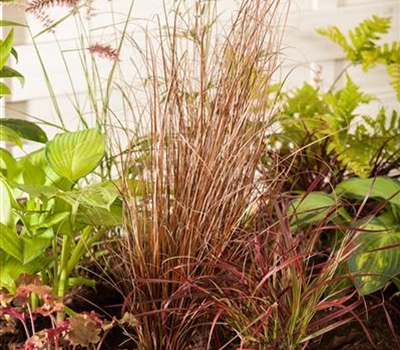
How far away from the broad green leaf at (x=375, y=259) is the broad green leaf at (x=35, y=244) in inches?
22.0

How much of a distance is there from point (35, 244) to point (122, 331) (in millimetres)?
278

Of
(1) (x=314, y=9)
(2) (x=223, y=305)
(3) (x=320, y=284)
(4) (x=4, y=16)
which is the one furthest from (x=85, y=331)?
(1) (x=314, y=9)

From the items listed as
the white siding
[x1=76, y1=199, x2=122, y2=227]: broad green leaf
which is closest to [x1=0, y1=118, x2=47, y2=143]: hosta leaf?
[x1=76, y1=199, x2=122, y2=227]: broad green leaf

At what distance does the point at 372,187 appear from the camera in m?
2.15

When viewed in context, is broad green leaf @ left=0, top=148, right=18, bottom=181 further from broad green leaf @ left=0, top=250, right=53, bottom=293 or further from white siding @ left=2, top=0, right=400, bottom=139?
white siding @ left=2, top=0, right=400, bottom=139

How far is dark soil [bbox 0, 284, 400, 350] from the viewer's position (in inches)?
A: 79.2

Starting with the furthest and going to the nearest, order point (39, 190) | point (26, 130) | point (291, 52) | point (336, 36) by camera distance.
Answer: point (291, 52), point (336, 36), point (26, 130), point (39, 190)

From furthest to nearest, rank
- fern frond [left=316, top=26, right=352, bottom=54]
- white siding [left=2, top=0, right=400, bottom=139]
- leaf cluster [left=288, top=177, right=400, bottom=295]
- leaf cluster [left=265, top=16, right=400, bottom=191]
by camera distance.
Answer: fern frond [left=316, top=26, right=352, bottom=54], white siding [left=2, top=0, right=400, bottom=139], leaf cluster [left=265, top=16, right=400, bottom=191], leaf cluster [left=288, top=177, right=400, bottom=295]

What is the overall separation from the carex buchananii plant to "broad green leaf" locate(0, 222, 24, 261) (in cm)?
19

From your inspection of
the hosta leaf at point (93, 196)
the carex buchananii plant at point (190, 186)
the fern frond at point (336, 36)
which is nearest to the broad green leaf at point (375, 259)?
the carex buchananii plant at point (190, 186)

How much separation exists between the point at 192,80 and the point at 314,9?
3.40 feet

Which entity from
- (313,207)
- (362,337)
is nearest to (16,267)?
(313,207)

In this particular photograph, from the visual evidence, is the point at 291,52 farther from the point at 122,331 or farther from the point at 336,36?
the point at 122,331

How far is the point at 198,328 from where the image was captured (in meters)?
1.98
